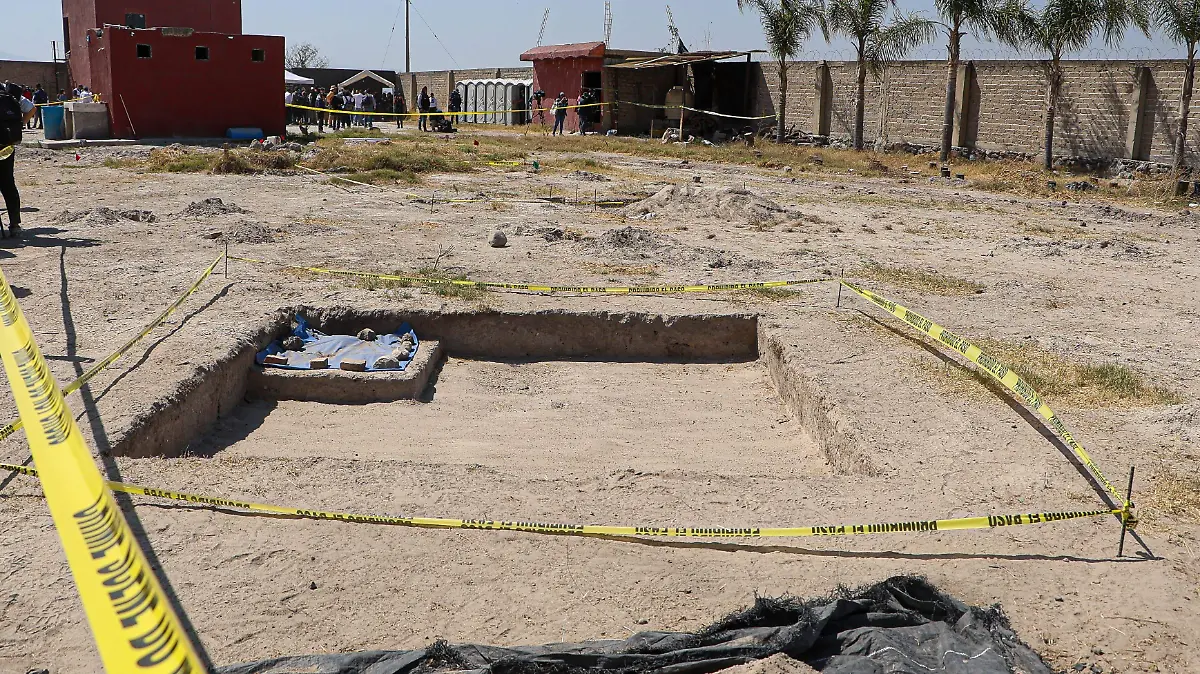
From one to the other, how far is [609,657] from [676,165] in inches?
834

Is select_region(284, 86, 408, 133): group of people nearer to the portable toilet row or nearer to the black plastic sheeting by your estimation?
the portable toilet row

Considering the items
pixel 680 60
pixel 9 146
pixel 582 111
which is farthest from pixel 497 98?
pixel 9 146

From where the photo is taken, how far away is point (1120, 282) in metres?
10.5

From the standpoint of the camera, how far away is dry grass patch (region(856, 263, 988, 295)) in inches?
389

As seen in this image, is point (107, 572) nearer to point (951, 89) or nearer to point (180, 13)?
point (951, 89)

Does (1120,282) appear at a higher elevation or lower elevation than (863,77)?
lower

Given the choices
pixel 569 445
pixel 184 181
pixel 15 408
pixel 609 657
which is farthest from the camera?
pixel 184 181

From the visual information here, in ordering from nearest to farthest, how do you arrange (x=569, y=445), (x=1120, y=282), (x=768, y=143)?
(x=569, y=445), (x=1120, y=282), (x=768, y=143)

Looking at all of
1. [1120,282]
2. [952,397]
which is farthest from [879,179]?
[952,397]

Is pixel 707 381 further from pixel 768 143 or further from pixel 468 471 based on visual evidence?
pixel 768 143

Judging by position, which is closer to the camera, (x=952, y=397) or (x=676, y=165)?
(x=952, y=397)

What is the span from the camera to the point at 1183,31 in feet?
60.0

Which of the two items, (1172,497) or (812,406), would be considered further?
(812,406)

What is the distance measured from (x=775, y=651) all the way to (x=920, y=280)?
25.1 feet
